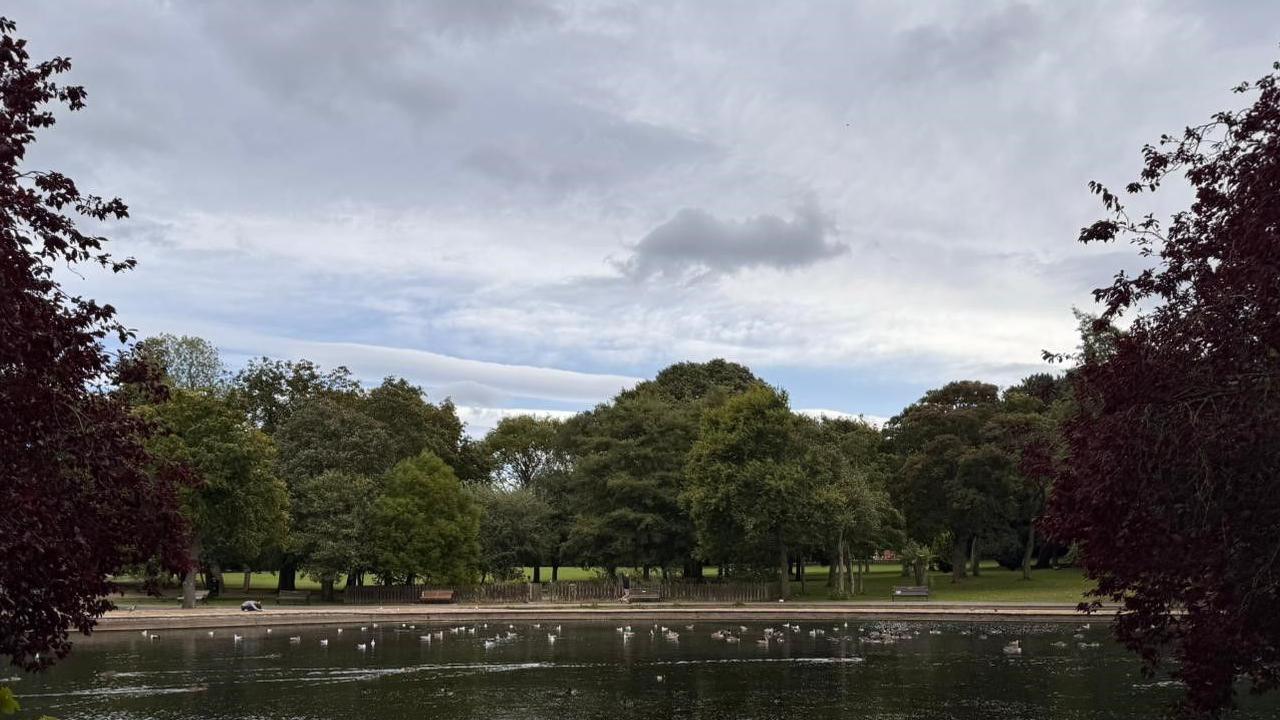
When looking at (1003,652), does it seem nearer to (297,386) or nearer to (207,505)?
(207,505)

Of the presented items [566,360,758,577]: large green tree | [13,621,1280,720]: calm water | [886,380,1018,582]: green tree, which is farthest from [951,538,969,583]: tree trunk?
[13,621,1280,720]: calm water

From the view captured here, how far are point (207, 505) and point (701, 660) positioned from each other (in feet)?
100

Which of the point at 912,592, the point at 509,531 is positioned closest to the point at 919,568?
the point at 912,592

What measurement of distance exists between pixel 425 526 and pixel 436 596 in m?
3.85

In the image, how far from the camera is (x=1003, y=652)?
3297 cm

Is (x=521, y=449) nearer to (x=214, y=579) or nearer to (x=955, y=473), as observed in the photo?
(x=214, y=579)

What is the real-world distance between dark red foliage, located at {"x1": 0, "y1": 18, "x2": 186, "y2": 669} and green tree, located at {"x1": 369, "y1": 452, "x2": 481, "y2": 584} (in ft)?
149

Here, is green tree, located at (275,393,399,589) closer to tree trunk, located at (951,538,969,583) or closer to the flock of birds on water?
the flock of birds on water

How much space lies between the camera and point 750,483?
2057 inches

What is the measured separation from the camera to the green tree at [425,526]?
184 feet

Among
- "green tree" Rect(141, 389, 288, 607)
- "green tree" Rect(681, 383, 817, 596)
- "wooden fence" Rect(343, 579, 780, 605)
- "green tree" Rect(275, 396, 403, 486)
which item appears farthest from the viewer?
"green tree" Rect(275, 396, 403, 486)

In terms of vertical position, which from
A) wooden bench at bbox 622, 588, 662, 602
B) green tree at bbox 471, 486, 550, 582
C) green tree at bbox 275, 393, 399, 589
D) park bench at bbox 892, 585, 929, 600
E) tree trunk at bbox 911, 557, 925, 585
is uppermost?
green tree at bbox 275, 393, 399, 589

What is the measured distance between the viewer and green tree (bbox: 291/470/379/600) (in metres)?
55.5

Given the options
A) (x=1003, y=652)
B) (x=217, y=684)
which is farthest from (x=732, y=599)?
(x=217, y=684)
